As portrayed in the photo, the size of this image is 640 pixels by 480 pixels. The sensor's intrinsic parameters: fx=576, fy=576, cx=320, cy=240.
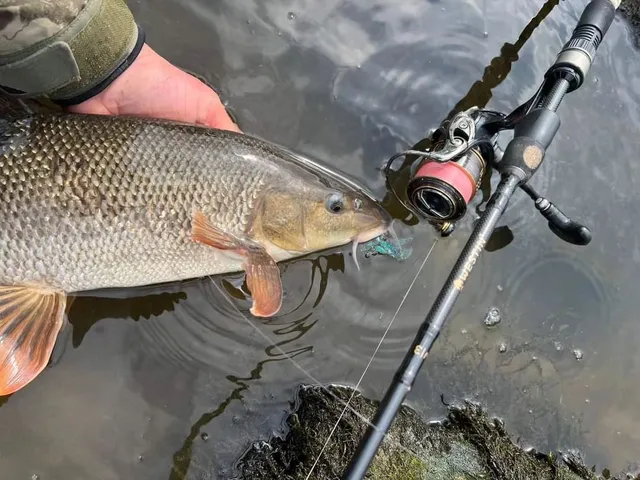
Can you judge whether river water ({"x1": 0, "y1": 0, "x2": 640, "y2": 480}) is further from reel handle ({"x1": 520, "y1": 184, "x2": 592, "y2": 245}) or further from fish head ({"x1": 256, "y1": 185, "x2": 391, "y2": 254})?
reel handle ({"x1": 520, "y1": 184, "x2": 592, "y2": 245})

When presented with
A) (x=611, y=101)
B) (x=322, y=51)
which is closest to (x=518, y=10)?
(x=611, y=101)

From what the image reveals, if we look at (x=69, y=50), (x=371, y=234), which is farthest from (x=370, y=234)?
(x=69, y=50)

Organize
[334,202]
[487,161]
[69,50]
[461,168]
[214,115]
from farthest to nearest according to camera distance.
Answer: [214,115], [487,161], [334,202], [461,168], [69,50]

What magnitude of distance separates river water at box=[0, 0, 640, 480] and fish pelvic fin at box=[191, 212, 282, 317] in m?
0.30

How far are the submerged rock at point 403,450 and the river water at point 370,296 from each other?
0.09 m

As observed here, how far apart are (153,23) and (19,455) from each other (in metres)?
2.44

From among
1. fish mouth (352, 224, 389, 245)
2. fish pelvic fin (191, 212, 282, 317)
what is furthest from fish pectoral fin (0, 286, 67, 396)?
fish mouth (352, 224, 389, 245)

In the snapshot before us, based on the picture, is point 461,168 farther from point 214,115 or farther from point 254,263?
point 214,115

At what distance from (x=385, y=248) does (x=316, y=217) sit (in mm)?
496

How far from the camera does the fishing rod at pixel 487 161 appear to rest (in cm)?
243

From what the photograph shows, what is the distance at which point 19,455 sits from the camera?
2758mm

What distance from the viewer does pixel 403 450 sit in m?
2.90

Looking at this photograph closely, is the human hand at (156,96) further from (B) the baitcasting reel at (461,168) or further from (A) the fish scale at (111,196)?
(B) the baitcasting reel at (461,168)

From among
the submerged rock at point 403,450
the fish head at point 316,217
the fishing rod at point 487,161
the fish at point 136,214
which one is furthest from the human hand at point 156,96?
the submerged rock at point 403,450
